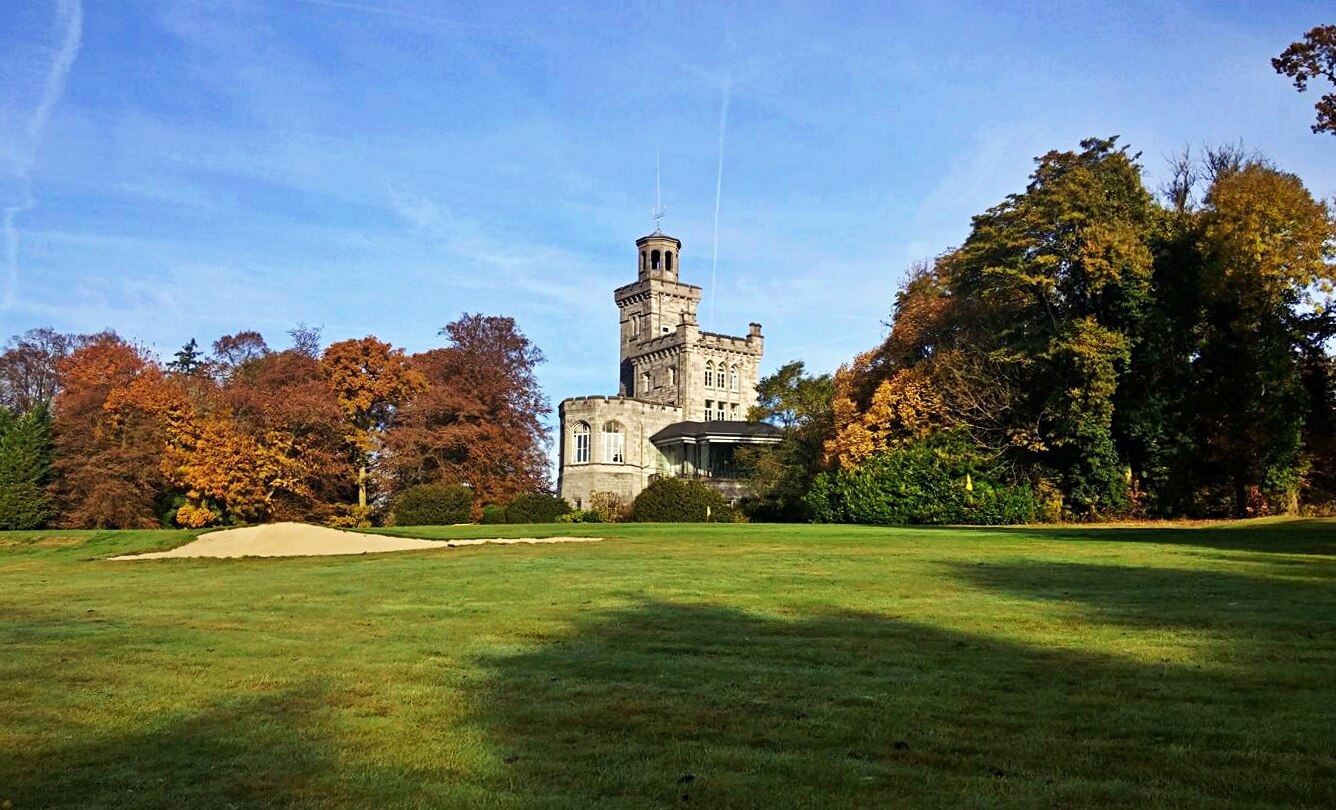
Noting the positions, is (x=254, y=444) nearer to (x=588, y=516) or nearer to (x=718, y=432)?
(x=588, y=516)

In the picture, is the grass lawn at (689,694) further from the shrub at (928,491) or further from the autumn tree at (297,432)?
the autumn tree at (297,432)

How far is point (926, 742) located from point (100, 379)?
52.4 meters

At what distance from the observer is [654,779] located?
5.14 metres

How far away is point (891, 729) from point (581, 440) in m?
63.5

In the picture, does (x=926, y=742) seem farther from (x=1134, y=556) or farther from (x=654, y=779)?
(x=1134, y=556)

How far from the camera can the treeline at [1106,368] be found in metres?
33.8

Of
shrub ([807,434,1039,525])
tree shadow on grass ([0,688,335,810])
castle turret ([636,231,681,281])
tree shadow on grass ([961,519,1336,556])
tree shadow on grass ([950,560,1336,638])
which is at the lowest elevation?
tree shadow on grass ([0,688,335,810])

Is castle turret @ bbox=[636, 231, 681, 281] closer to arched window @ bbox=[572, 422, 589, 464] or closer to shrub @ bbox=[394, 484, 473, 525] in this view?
arched window @ bbox=[572, 422, 589, 464]

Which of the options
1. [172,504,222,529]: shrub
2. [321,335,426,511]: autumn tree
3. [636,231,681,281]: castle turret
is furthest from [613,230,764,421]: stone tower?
[172,504,222,529]: shrub

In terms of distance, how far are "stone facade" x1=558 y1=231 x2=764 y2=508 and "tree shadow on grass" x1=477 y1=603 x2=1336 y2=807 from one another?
5680 centimetres

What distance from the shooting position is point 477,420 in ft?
175

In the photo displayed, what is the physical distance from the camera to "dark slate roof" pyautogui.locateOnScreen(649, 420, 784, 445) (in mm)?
65750

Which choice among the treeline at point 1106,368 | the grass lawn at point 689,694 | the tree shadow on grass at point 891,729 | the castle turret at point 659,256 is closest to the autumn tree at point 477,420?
the treeline at point 1106,368

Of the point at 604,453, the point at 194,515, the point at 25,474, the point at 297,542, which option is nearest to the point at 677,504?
the point at 604,453
